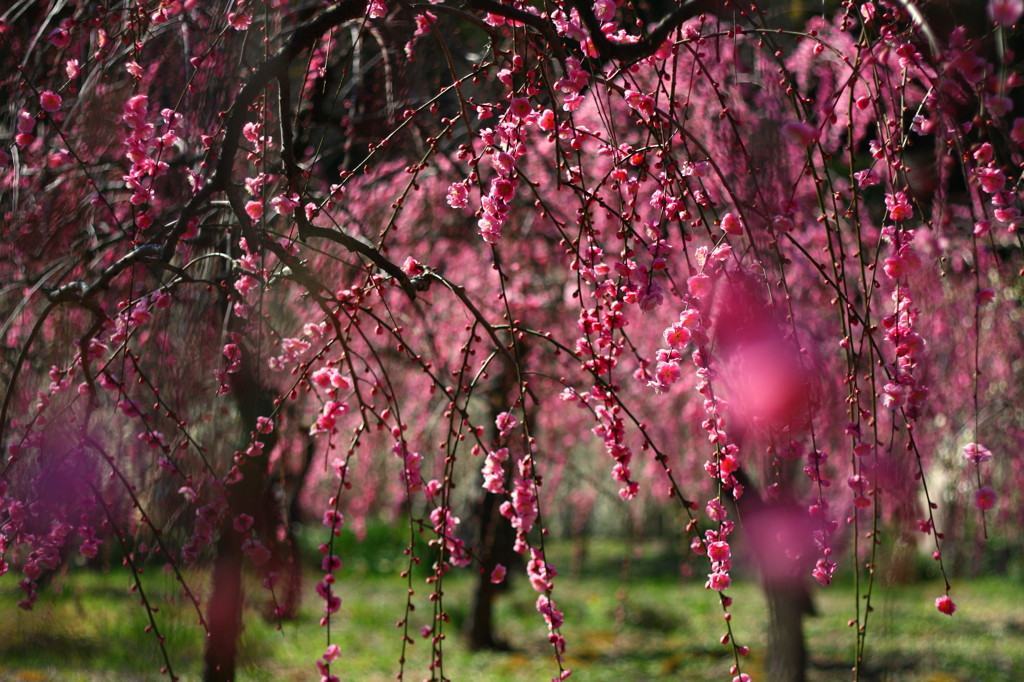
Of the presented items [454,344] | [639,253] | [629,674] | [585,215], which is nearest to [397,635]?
[629,674]

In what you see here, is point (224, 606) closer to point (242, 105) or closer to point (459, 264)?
point (242, 105)

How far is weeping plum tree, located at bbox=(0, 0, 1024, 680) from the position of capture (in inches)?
66.6

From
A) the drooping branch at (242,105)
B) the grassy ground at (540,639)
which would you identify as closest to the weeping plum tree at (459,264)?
the drooping branch at (242,105)

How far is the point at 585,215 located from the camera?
1.76 metres

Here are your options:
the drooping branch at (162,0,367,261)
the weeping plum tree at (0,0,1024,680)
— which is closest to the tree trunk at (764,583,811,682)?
the weeping plum tree at (0,0,1024,680)

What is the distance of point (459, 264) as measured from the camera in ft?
19.0

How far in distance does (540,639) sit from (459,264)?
270cm

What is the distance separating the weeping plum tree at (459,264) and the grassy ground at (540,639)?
→ 3.33 feet

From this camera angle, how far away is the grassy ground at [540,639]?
4.93 metres

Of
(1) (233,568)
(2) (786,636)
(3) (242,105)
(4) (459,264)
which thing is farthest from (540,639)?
(3) (242,105)

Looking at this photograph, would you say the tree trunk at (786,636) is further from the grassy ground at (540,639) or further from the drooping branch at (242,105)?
the drooping branch at (242,105)

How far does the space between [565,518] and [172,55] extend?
10313 mm

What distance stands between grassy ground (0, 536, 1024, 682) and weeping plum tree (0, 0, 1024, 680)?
1015 mm

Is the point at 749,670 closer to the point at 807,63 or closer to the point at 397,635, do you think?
the point at 397,635
